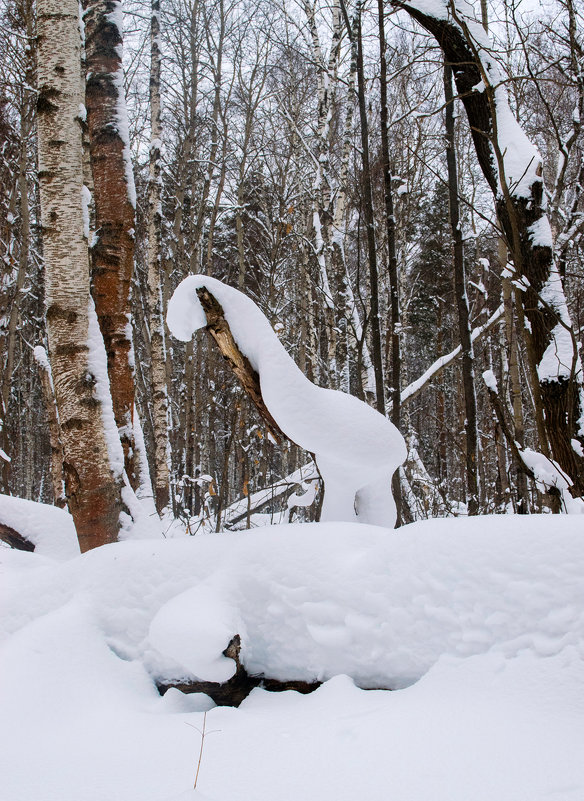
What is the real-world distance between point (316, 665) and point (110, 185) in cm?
309

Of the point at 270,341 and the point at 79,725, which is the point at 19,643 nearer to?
the point at 79,725

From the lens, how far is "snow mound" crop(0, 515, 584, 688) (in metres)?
1.20

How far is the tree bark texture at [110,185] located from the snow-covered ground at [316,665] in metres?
1.93

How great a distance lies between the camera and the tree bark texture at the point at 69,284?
2.69 m

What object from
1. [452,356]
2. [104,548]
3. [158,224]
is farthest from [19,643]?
[158,224]

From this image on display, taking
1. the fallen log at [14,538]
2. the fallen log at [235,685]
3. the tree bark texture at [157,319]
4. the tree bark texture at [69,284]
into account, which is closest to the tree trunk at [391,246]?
the tree bark texture at [69,284]

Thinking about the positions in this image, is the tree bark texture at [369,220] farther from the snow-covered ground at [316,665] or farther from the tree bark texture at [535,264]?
the snow-covered ground at [316,665]

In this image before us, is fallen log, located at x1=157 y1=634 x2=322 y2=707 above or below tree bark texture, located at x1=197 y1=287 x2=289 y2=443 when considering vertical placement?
below

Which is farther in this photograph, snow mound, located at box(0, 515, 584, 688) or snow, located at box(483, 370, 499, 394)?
snow, located at box(483, 370, 499, 394)

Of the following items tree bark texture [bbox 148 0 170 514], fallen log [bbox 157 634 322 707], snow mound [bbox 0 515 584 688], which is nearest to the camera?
snow mound [bbox 0 515 584 688]

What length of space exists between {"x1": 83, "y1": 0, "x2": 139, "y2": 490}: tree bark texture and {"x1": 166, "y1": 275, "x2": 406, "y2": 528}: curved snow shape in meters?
1.28

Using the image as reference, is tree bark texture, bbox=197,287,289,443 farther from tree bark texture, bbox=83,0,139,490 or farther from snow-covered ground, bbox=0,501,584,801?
tree bark texture, bbox=83,0,139,490

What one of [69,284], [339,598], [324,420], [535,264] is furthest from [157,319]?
[339,598]

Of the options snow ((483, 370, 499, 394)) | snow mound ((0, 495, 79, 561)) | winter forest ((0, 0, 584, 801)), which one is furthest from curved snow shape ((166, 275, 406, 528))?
snow mound ((0, 495, 79, 561))
